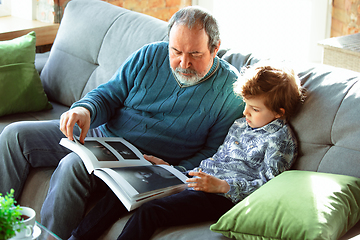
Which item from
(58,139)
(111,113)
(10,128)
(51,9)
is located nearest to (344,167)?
(111,113)

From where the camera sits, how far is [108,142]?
1629 mm

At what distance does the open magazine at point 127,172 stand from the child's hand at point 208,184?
0.08 metres

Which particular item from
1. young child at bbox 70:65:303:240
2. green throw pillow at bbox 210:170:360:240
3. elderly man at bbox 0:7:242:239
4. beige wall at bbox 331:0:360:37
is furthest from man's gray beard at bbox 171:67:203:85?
beige wall at bbox 331:0:360:37

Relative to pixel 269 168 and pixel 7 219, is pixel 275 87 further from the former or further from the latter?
pixel 7 219

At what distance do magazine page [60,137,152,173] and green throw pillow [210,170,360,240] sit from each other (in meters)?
0.46

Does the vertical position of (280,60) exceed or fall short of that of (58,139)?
it exceeds it

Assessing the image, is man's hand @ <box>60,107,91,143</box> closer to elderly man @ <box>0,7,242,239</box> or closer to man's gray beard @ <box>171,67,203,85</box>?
elderly man @ <box>0,7,242,239</box>

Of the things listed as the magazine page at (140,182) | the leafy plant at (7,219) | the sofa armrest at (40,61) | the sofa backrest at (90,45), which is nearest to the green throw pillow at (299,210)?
the magazine page at (140,182)

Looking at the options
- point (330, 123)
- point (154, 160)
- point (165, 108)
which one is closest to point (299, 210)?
point (330, 123)

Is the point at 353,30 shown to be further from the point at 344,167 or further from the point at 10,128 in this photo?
the point at 10,128

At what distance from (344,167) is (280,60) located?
1.70 feet

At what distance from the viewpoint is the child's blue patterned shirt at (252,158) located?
1.40 meters

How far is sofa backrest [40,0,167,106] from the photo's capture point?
2.16 m

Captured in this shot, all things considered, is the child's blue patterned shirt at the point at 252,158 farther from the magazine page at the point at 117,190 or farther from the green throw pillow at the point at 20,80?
the green throw pillow at the point at 20,80
